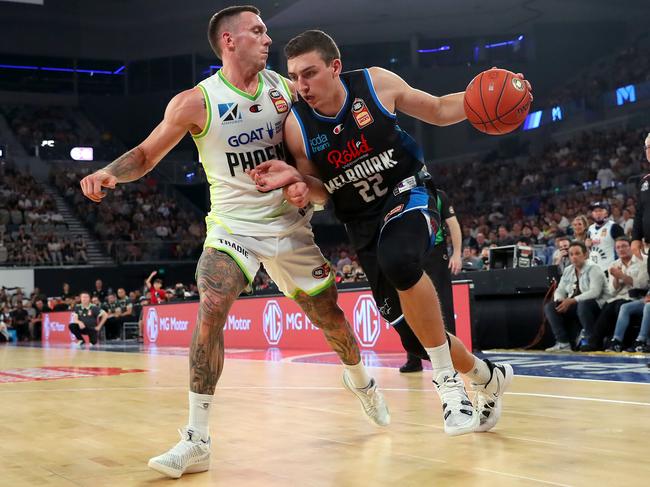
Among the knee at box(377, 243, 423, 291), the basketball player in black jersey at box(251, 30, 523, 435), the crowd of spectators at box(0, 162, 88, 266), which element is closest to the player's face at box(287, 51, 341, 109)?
the basketball player in black jersey at box(251, 30, 523, 435)

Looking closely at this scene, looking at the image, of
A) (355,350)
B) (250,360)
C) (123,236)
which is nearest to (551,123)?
(123,236)

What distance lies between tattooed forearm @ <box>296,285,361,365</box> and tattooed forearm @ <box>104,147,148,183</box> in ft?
3.40

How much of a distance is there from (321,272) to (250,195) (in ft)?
1.77

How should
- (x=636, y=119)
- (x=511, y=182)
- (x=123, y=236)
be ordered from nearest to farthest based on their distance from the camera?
1. (x=636, y=119)
2. (x=511, y=182)
3. (x=123, y=236)

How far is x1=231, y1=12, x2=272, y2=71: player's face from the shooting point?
3805 mm

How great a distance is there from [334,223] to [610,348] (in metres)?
18.0

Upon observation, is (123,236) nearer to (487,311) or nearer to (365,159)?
(487,311)

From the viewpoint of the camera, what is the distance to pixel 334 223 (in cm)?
2647

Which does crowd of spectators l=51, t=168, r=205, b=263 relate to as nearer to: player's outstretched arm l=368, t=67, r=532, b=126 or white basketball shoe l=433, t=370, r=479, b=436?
player's outstretched arm l=368, t=67, r=532, b=126

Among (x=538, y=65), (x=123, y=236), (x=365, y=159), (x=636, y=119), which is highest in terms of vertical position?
(x=538, y=65)

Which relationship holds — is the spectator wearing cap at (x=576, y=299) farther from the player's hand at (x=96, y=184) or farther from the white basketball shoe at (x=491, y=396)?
the player's hand at (x=96, y=184)

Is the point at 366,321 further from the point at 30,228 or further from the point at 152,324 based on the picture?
the point at 30,228

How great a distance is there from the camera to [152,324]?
1764 centimetres

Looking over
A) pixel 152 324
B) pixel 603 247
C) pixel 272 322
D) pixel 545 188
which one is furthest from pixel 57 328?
pixel 603 247
